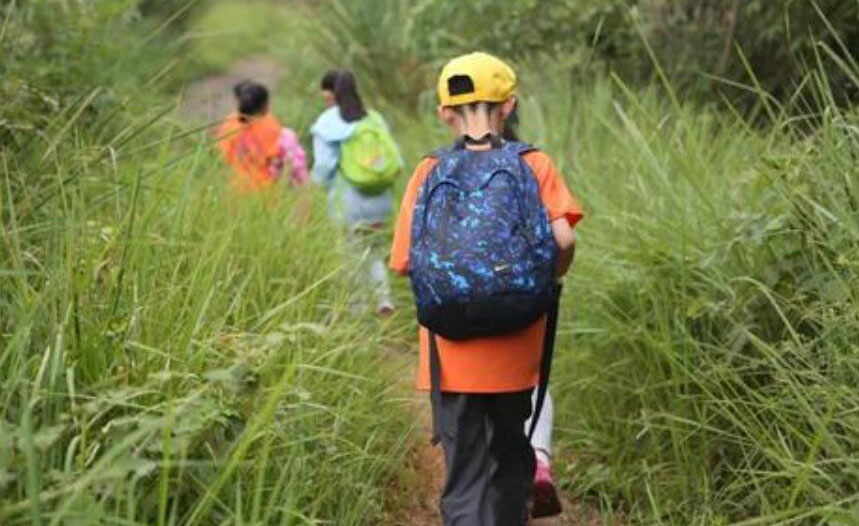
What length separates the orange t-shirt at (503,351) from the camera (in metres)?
3.54

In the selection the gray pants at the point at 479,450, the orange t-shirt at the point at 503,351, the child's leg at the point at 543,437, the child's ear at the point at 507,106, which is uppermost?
the child's ear at the point at 507,106

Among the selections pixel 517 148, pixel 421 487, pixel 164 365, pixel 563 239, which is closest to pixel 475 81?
pixel 517 148

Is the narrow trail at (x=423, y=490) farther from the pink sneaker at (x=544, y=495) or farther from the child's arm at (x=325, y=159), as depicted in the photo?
the child's arm at (x=325, y=159)

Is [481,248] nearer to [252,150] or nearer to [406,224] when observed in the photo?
[406,224]

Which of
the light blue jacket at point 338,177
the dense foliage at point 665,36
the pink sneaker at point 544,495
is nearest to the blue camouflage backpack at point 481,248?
the pink sneaker at point 544,495

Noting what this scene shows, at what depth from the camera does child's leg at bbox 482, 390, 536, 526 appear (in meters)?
Answer: 3.68

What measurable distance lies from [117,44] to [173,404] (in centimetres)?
480

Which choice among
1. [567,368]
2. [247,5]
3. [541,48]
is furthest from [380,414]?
[247,5]

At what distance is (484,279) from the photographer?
3.33m

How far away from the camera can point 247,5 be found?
24.5 m

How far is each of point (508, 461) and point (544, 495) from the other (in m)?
0.41

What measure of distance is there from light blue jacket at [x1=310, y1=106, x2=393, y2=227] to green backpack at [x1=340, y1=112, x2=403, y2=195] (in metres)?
0.05

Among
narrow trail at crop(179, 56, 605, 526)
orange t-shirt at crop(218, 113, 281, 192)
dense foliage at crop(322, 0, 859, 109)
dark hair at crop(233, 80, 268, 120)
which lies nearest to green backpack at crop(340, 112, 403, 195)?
orange t-shirt at crop(218, 113, 281, 192)

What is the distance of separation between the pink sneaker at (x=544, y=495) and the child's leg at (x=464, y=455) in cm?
44
